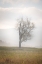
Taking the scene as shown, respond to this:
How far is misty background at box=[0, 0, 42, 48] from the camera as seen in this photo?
2.11 m

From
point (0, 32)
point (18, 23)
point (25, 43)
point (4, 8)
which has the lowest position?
point (25, 43)

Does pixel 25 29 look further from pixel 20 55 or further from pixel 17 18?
pixel 20 55

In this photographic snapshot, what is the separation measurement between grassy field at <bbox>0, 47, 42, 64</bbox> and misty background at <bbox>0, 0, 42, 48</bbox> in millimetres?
76

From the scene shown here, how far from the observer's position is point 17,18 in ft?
7.00

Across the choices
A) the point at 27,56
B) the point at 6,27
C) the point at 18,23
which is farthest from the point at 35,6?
the point at 27,56

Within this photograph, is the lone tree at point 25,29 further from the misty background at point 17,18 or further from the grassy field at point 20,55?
the grassy field at point 20,55

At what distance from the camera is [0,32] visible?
6.89ft

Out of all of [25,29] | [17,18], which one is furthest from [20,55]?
[17,18]

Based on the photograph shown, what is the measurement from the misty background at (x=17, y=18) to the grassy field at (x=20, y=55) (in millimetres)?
76

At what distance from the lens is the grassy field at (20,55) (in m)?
2.04

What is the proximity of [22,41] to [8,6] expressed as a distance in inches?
23.0

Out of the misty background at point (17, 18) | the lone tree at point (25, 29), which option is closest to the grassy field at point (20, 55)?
the misty background at point (17, 18)

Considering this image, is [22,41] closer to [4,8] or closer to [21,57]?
[21,57]

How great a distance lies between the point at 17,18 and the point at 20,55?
0.56 meters
